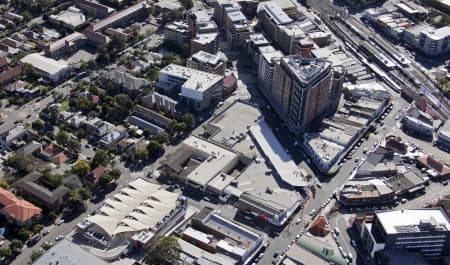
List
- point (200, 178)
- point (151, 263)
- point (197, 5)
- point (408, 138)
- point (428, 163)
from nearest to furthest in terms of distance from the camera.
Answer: point (151, 263) → point (200, 178) → point (428, 163) → point (408, 138) → point (197, 5)

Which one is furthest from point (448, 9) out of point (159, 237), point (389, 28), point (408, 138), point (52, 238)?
point (52, 238)

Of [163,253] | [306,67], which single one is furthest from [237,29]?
[163,253]

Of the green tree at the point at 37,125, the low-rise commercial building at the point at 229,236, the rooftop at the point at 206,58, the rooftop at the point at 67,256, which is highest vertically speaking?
the rooftop at the point at 206,58

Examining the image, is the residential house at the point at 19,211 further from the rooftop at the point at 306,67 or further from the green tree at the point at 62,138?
the rooftop at the point at 306,67

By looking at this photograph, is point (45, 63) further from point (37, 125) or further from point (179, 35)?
point (179, 35)

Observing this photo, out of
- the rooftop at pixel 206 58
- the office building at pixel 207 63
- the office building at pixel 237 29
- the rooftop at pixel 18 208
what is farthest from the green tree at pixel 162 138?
the office building at pixel 237 29

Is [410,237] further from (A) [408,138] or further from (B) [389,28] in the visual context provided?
(B) [389,28]

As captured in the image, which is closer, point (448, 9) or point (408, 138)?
point (408, 138)
